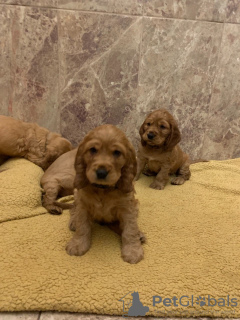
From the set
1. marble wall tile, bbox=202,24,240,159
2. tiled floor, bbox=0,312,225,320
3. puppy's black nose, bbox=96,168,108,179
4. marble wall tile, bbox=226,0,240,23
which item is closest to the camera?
tiled floor, bbox=0,312,225,320

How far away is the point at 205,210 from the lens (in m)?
3.19

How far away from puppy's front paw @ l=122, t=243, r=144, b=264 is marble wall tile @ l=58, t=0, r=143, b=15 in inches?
133

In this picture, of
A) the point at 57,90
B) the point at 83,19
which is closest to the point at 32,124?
the point at 57,90

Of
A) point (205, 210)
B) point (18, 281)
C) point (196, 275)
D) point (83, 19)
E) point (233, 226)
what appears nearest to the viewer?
point (18, 281)

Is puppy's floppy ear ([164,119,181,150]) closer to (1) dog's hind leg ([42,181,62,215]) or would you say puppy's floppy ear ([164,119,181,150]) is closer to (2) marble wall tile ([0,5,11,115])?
(1) dog's hind leg ([42,181,62,215])

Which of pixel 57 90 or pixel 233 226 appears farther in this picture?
pixel 57 90

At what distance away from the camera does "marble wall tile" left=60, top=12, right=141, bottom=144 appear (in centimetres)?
395

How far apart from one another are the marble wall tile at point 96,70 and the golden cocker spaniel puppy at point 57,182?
39.7 inches

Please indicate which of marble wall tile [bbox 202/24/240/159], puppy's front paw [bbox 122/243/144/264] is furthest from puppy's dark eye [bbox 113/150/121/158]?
marble wall tile [bbox 202/24/240/159]

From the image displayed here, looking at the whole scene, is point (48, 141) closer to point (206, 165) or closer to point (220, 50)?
point (206, 165)

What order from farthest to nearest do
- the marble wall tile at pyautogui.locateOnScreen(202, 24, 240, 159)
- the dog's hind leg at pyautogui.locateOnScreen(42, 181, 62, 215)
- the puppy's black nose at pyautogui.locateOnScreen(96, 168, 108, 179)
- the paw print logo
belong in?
1. the marble wall tile at pyautogui.locateOnScreen(202, 24, 240, 159)
2. the dog's hind leg at pyautogui.locateOnScreen(42, 181, 62, 215)
3. the puppy's black nose at pyautogui.locateOnScreen(96, 168, 108, 179)
4. the paw print logo

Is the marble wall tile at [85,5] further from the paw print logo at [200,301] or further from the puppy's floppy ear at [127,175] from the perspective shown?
the paw print logo at [200,301]

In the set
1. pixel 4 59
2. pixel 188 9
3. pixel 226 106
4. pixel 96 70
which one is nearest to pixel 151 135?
pixel 96 70

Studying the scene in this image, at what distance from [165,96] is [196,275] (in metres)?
3.05
